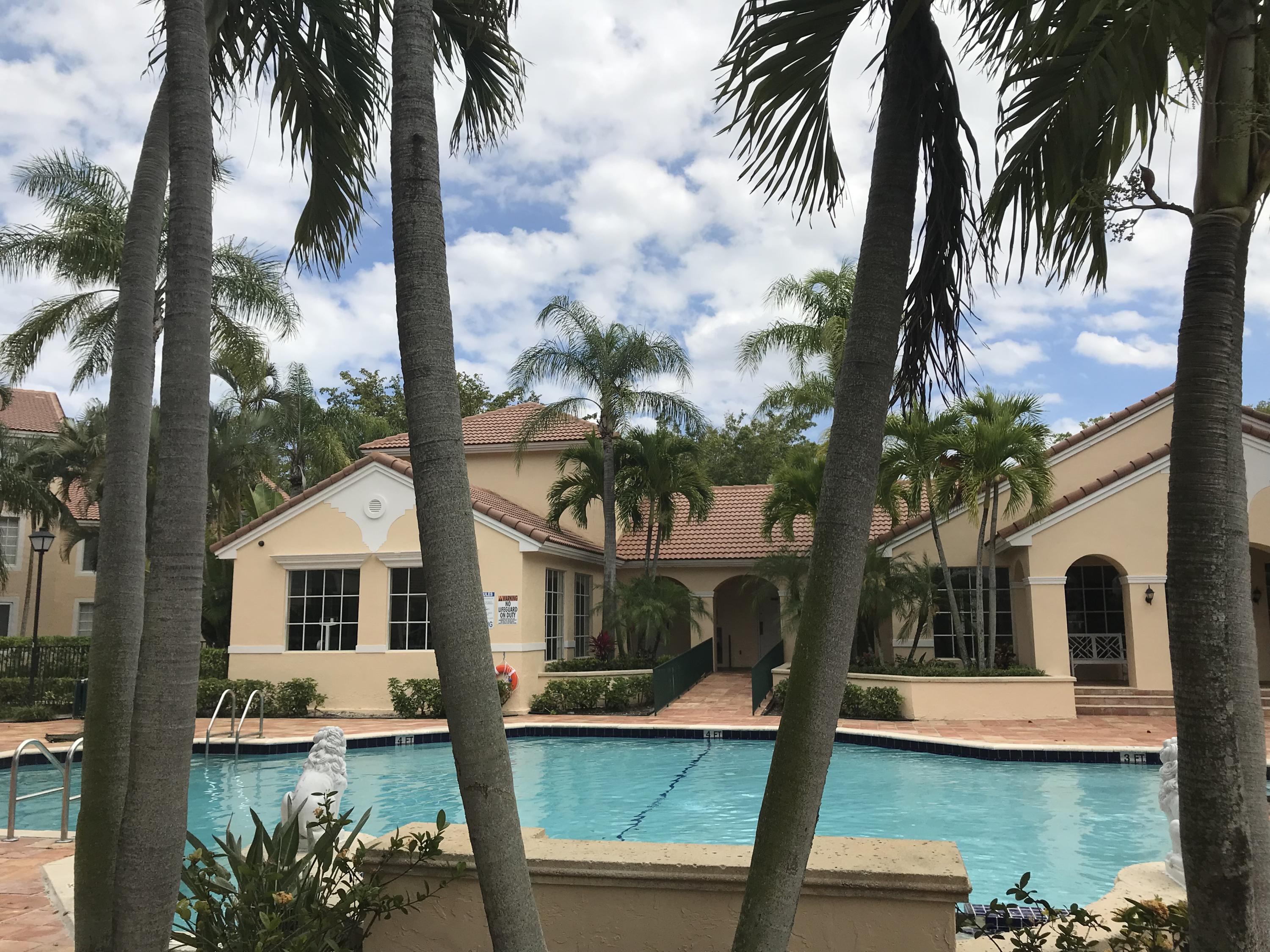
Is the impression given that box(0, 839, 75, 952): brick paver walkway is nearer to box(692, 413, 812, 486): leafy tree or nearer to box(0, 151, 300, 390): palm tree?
box(0, 151, 300, 390): palm tree

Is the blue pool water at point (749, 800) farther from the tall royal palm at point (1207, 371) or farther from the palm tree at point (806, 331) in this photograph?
the palm tree at point (806, 331)

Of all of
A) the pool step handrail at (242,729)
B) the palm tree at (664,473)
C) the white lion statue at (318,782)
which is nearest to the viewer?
the white lion statue at (318,782)

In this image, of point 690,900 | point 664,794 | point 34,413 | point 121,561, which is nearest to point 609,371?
point 664,794

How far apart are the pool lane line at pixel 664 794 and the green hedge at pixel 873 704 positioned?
2.52 m

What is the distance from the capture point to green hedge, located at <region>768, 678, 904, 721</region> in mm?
16328

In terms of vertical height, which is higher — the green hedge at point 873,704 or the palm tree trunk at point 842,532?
the palm tree trunk at point 842,532

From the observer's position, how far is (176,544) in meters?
3.63

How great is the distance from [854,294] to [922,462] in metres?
13.4

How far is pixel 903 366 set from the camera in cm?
436

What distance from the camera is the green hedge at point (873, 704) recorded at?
16328 millimetres

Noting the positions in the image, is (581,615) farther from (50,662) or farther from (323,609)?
→ (50,662)

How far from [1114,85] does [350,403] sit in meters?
39.2

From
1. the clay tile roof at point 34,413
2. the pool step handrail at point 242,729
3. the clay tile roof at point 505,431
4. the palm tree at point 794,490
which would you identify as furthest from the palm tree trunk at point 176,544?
the clay tile roof at point 34,413

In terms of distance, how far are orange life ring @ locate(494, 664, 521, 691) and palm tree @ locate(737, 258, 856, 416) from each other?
7789 mm
